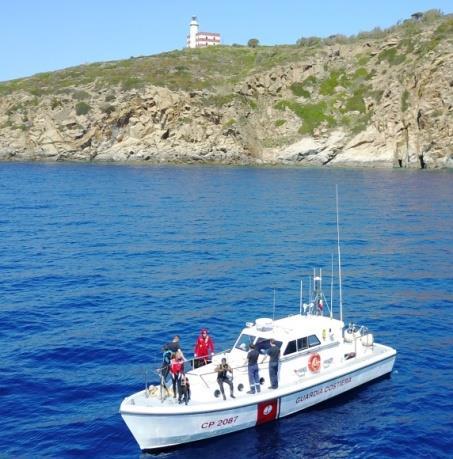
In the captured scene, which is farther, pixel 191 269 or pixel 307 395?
pixel 191 269

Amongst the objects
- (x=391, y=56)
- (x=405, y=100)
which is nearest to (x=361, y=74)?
(x=391, y=56)

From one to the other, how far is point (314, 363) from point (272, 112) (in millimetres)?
123835

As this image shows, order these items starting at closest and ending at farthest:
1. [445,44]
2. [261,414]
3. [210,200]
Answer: [261,414] < [210,200] < [445,44]

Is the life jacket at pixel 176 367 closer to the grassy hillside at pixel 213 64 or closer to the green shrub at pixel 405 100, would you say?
the green shrub at pixel 405 100

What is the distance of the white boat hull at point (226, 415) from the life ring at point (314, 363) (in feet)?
1.64

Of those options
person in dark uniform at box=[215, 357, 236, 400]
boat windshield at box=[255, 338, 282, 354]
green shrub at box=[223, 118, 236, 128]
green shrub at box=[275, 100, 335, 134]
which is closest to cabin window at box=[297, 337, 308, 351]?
boat windshield at box=[255, 338, 282, 354]

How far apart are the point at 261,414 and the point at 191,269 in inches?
871

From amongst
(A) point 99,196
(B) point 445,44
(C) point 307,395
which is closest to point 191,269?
(C) point 307,395

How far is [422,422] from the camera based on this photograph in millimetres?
21094

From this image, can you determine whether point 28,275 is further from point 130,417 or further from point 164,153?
point 164,153

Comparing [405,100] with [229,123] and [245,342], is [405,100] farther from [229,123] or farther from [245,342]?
[245,342]

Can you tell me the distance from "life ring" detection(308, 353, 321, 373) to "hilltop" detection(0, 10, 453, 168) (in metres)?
105

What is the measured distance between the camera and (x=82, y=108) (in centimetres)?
13950

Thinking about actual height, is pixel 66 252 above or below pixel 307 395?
above
